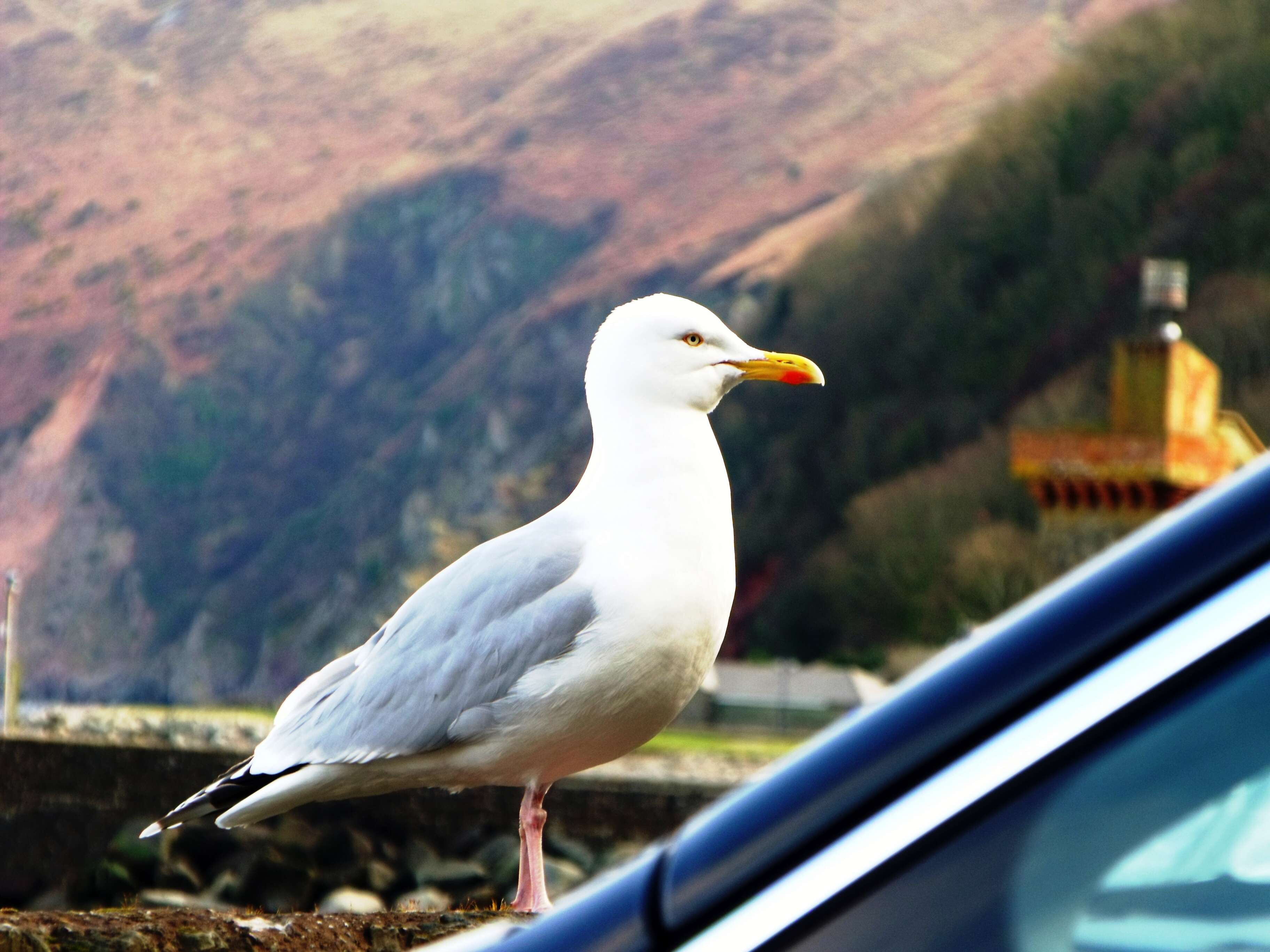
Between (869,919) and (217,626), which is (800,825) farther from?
(217,626)

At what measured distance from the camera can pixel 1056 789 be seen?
1183 mm

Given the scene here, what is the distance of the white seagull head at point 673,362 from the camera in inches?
162

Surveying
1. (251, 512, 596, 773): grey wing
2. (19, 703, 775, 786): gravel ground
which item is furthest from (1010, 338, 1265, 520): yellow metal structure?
(251, 512, 596, 773): grey wing

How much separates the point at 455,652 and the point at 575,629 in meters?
0.37

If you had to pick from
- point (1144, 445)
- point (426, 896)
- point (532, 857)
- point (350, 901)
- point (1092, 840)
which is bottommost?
point (1144, 445)

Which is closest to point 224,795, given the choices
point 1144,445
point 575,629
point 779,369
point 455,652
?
point 455,652

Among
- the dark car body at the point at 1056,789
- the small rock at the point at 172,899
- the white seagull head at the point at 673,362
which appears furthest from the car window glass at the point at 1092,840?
the small rock at the point at 172,899

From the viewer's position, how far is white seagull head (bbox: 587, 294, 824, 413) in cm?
411

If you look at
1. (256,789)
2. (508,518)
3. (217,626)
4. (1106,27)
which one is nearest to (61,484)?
(217,626)

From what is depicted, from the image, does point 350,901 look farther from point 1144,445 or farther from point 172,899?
point 1144,445

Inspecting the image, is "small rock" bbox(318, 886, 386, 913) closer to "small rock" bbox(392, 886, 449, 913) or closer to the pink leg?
"small rock" bbox(392, 886, 449, 913)

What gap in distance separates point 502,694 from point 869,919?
2.94 m

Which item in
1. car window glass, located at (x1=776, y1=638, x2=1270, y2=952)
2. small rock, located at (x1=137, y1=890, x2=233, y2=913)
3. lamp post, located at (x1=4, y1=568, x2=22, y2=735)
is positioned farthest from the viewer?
small rock, located at (x1=137, y1=890, x2=233, y2=913)

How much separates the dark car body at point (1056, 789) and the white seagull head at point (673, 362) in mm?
2891
